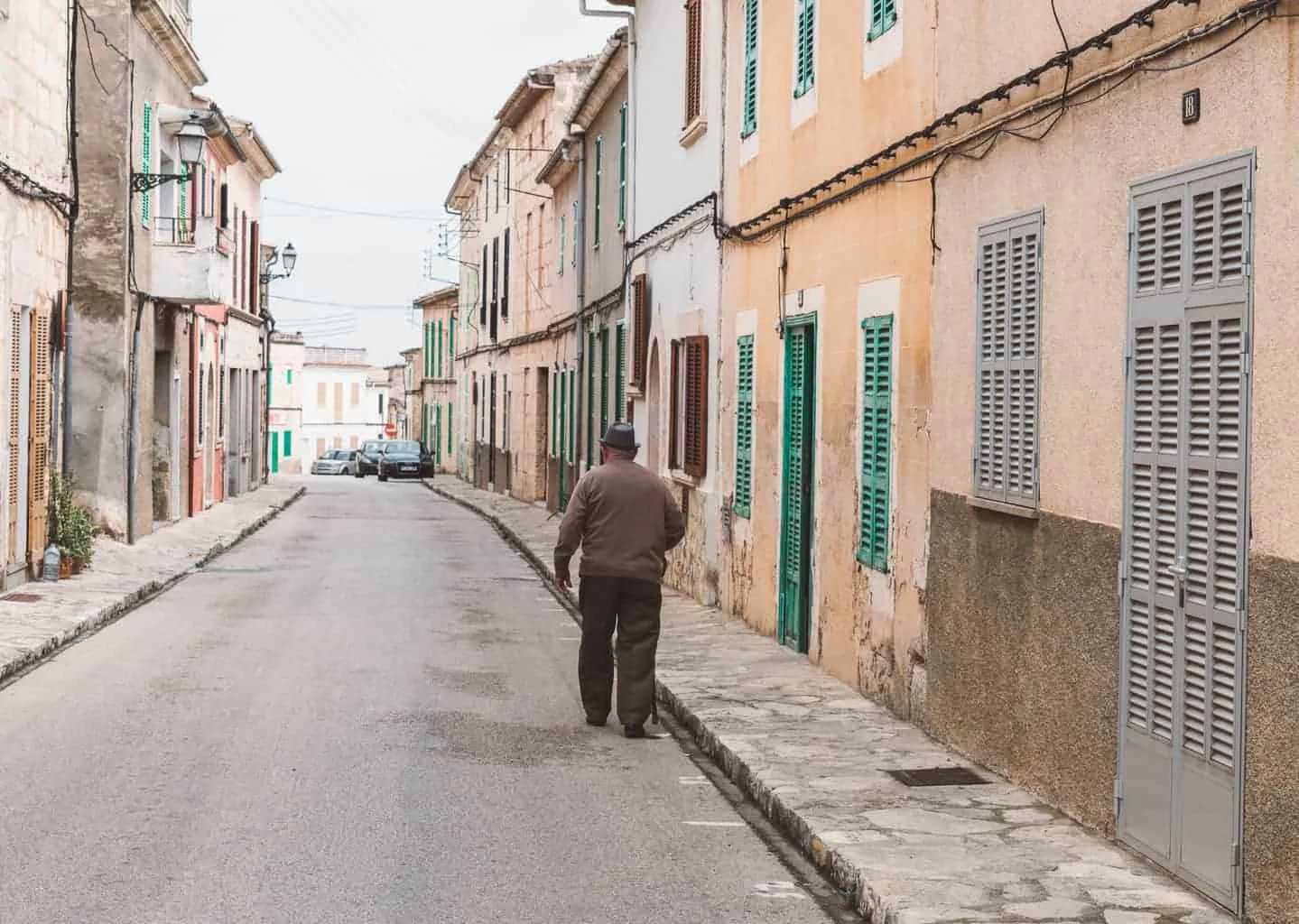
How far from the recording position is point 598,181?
27500mm

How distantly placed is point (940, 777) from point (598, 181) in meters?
20.2

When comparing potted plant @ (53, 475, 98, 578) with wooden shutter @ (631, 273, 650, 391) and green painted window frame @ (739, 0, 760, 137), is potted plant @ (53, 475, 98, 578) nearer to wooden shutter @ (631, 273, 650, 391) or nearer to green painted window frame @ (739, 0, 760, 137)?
wooden shutter @ (631, 273, 650, 391)

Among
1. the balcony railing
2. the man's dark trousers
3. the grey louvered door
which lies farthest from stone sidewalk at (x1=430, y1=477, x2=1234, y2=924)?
the balcony railing

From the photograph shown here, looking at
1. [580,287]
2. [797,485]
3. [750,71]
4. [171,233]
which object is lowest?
[797,485]

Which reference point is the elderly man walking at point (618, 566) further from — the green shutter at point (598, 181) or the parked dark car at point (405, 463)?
the parked dark car at point (405, 463)

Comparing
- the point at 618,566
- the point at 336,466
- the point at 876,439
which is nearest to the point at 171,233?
the point at 618,566

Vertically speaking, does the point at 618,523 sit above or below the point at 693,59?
below

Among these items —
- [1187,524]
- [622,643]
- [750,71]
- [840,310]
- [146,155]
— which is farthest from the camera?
[146,155]

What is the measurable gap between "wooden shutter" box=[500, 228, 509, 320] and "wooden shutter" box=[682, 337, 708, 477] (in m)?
25.2

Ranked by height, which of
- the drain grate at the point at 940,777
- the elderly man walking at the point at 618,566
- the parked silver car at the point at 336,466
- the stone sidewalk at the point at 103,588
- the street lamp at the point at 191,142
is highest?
the street lamp at the point at 191,142

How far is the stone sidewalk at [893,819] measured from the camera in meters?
6.01

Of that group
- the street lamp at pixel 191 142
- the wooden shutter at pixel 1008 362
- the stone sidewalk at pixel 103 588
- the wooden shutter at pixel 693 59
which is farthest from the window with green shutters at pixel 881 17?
the street lamp at pixel 191 142

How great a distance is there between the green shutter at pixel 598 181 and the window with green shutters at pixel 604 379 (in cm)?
188

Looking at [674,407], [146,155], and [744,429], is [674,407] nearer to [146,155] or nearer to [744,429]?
[744,429]
